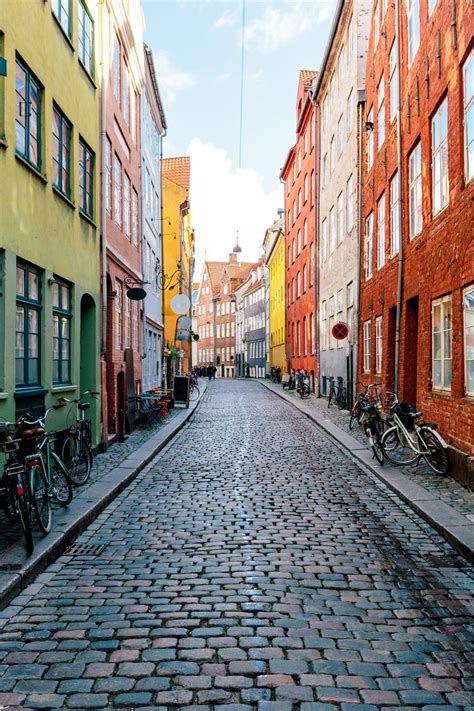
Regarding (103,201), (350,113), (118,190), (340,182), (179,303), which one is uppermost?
(350,113)

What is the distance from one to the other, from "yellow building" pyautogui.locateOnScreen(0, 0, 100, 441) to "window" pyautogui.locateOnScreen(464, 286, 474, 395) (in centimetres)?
600

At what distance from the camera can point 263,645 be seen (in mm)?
4180

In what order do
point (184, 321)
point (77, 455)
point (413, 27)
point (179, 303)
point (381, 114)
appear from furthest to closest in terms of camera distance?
point (184, 321) < point (179, 303) < point (381, 114) < point (413, 27) < point (77, 455)

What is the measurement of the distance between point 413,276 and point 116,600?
10443mm

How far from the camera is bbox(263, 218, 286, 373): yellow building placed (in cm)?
5154

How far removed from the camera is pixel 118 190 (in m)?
17.1

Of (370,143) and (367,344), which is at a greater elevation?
(370,143)

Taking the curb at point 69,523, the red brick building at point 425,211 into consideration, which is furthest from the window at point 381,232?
the curb at point 69,523

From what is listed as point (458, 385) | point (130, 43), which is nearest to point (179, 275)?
point (130, 43)

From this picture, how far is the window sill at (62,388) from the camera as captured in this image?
10664 mm

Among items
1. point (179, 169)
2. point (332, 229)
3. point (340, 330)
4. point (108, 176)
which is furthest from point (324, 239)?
point (179, 169)

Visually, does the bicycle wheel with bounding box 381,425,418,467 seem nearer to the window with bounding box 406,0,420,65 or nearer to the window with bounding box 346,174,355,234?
the window with bounding box 406,0,420,65

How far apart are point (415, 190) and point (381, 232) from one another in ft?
13.8

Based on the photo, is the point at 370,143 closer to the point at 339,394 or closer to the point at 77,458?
the point at 339,394
